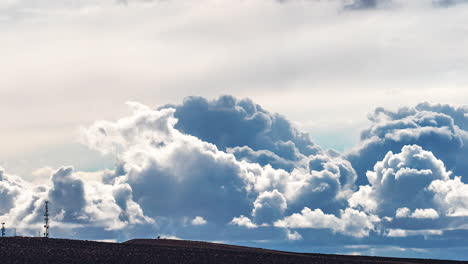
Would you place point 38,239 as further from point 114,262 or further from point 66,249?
point 114,262

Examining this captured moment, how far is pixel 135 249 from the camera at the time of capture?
131000 mm

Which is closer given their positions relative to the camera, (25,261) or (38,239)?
(25,261)

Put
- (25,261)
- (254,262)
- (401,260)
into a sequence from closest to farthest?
(25,261) < (254,262) < (401,260)

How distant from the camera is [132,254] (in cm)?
12644

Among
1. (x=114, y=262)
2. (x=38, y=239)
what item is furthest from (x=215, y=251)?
(x=38, y=239)

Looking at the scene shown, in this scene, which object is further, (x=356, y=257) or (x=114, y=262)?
(x=356, y=257)

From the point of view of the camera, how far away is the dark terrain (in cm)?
12100

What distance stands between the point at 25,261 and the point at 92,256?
1018 centimetres

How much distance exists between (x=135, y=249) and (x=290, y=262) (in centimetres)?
2336

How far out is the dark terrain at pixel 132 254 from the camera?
121m

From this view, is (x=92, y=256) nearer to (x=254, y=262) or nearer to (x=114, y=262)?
(x=114, y=262)

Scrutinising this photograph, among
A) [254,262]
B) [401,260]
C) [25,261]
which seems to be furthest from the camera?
[401,260]

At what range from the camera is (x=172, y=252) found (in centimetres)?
12975

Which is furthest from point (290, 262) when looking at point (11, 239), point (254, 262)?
point (11, 239)
